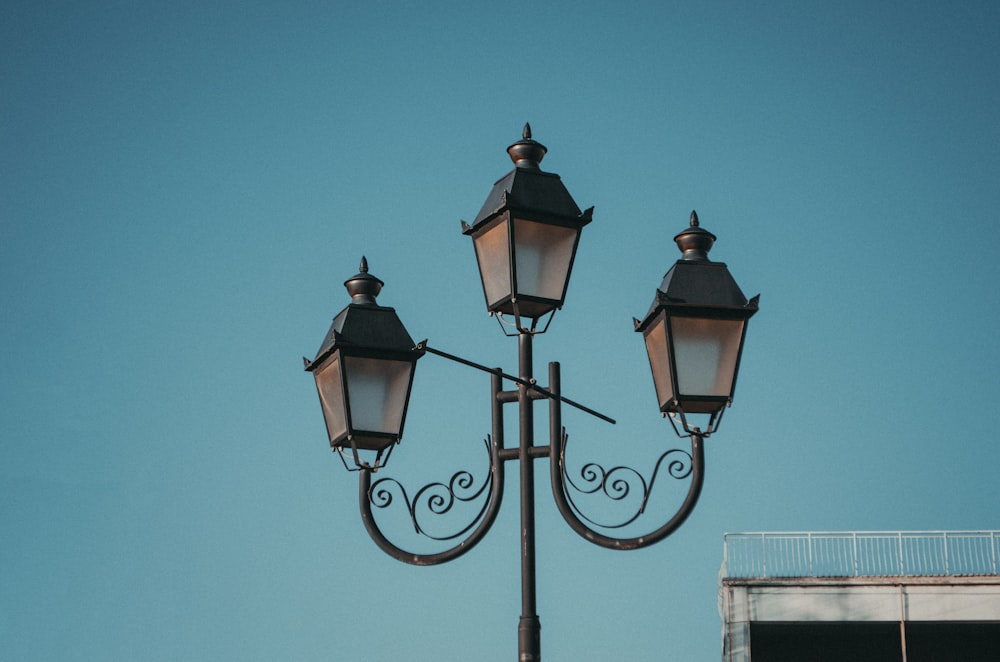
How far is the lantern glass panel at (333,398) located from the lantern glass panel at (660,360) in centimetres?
120

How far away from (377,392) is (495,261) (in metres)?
0.69

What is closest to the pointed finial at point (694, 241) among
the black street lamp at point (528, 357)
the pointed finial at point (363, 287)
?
the black street lamp at point (528, 357)

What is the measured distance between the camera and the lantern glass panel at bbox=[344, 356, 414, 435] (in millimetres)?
5359

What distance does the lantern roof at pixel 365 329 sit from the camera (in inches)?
213

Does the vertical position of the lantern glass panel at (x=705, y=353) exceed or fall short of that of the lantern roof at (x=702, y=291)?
it falls short

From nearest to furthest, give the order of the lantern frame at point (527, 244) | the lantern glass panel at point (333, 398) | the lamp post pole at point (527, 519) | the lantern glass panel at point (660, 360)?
1. the lamp post pole at point (527, 519)
2. the lantern glass panel at point (660, 360)
3. the lantern frame at point (527, 244)
4. the lantern glass panel at point (333, 398)

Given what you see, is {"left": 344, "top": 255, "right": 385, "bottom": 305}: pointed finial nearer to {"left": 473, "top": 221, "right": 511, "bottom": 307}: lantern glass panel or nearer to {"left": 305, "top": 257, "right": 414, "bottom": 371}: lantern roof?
{"left": 305, "top": 257, "right": 414, "bottom": 371}: lantern roof

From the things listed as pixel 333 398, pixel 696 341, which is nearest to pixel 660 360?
pixel 696 341

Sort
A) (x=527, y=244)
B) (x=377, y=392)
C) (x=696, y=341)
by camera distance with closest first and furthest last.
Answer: (x=696, y=341)
(x=527, y=244)
(x=377, y=392)

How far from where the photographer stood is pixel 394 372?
545 centimetres

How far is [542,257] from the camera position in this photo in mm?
5289

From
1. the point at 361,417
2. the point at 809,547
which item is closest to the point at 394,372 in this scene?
the point at 361,417

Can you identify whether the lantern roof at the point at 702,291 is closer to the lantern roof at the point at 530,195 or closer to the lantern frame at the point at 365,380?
the lantern roof at the point at 530,195

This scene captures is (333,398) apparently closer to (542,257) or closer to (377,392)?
(377,392)
